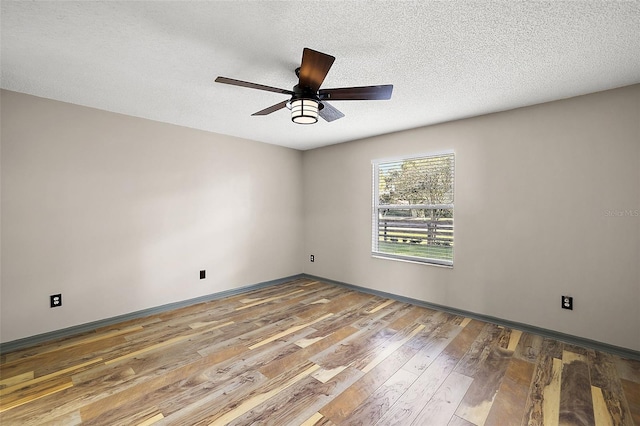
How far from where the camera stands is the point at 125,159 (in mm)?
3396

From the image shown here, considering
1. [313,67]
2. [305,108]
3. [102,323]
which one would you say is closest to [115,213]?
[102,323]

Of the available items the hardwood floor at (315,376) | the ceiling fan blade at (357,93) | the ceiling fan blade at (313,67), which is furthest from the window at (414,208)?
the ceiling fan blade at (313,67)

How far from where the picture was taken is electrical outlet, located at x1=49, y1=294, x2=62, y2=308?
290cm

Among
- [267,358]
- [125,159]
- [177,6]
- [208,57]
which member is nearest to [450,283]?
[267,358]

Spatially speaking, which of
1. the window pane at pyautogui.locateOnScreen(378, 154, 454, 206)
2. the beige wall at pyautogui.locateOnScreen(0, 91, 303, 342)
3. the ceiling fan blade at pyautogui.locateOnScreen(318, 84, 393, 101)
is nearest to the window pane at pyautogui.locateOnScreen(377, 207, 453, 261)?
the window pane at pyautogui.locateOnScreen(378, 154, 454, 206)

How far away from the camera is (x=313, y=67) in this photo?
1.79 m

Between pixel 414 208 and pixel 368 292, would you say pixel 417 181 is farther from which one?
pixel 368 292

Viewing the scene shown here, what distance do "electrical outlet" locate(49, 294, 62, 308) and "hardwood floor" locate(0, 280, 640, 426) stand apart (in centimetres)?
37

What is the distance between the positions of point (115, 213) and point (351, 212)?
3199mm

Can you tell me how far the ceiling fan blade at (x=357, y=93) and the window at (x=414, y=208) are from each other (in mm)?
2051

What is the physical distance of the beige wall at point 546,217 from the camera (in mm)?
2592

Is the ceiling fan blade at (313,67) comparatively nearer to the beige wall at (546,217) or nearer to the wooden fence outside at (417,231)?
the beige wall at (546,217)

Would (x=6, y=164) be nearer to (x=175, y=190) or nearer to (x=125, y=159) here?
(x=125, y=159)

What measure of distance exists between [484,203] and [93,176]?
4439 millimetres
